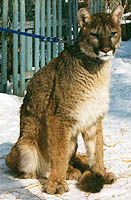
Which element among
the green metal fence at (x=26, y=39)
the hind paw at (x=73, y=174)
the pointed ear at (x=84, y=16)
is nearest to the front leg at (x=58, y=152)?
the hind paw at (x=73, y=174)

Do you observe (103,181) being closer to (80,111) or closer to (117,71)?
(80,111)

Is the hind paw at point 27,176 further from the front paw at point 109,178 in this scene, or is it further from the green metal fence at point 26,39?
the green metal fence at point 26,39

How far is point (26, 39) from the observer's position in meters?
7.88

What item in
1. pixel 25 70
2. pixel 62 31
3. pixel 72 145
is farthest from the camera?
pixel 62 31

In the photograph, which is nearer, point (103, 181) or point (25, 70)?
point (103, 181)

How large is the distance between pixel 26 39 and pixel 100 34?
14.4 ft

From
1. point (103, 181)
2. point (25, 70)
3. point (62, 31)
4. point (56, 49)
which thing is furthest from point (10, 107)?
point (103, 181)

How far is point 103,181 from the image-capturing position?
393 cm

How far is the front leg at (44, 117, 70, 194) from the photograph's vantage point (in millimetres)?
3729

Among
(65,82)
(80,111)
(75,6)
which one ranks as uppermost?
(75,6)

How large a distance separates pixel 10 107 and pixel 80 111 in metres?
3.58

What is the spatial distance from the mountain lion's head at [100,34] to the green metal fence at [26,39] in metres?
3.96

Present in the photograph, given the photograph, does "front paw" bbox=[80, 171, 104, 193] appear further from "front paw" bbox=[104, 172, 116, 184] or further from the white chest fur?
the white chest fur

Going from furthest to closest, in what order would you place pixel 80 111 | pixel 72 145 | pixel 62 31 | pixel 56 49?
pixel 62 31 < pixel 56 49 < pixel 72 145 < pixel 80 111
